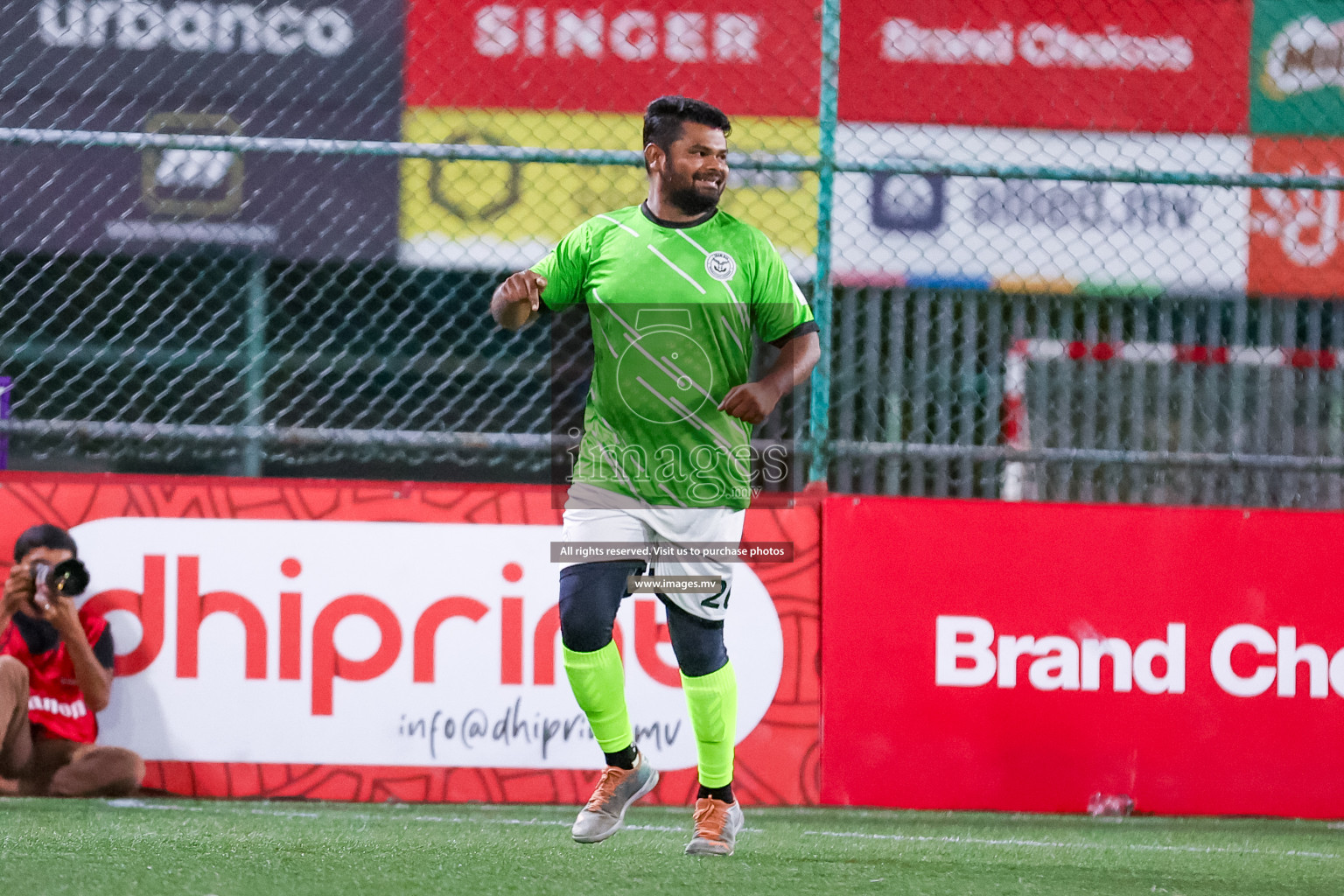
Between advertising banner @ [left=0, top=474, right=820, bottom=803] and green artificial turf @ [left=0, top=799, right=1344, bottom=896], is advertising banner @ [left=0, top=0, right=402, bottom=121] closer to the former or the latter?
advertising banner @ [left=0, top=474, right=820, bottom=803]

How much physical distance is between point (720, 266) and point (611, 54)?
9.95 ft

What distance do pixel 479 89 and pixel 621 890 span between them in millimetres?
4027

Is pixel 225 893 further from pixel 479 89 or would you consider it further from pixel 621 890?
pixel 479 89

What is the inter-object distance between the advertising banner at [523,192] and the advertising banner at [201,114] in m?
0.17

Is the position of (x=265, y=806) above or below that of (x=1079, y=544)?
below

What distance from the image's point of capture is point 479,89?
20.9ft

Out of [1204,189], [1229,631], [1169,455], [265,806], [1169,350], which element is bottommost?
[265,806]

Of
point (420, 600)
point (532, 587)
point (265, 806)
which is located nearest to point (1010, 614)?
point (532, 587)

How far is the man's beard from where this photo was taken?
148 inches

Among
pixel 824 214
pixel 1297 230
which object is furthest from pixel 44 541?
pixel 1297 230

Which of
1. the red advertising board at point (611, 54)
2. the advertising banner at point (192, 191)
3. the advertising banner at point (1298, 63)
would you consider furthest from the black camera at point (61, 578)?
the advertising banner at point (1298, 63)

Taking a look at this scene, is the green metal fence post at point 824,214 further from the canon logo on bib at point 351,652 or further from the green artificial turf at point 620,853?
the green artificial turf at point 620,853

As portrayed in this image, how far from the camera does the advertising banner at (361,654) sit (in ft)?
16.5

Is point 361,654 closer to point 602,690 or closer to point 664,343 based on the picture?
point 602,690
